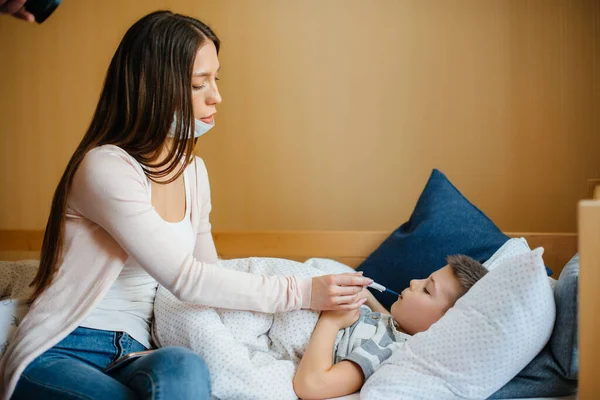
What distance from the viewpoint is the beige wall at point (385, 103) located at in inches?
83.6

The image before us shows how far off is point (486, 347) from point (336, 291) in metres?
0.29

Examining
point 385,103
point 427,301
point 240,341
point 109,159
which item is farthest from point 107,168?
point 385,103

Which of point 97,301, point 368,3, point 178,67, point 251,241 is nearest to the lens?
point 97,301

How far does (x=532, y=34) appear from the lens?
83.6 inches

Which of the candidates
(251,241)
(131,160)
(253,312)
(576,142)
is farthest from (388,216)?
(131,160)

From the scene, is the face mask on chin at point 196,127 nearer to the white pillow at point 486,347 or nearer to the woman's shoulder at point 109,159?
the woman's shoulder at point 109,159

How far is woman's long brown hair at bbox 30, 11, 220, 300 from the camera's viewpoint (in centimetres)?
127

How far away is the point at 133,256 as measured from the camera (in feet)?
3.84

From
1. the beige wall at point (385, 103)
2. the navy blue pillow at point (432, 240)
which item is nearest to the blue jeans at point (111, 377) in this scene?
the navy blue pillow at point (432, 240)

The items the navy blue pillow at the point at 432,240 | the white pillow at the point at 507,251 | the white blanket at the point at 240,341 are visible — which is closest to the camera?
the white blanket at the point at 240,341

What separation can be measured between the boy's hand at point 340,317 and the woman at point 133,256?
36 millimetres

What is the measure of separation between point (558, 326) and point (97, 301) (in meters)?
0.84

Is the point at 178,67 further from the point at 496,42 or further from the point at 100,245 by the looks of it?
the point at 496,42

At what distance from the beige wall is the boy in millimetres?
872
